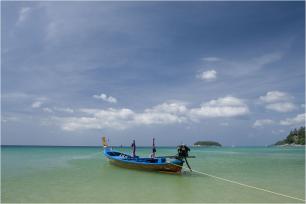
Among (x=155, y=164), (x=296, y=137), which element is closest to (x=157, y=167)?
(x=155, y=164)

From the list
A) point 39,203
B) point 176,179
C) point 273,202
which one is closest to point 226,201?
point 273,202

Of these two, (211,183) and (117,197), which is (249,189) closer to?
(211,183)

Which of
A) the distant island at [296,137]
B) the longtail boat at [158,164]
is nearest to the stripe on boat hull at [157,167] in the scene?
the longtail boat at [158,164]

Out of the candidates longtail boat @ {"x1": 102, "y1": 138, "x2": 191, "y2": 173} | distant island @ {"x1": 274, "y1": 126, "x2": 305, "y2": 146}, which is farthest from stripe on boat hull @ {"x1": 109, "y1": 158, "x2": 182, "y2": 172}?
distant island @ {"x1": 274, "y1": 126, "x2": 305, "y2": 146}

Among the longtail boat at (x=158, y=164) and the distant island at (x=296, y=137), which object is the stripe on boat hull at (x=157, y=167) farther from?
the distant island at (x=296, y=137)

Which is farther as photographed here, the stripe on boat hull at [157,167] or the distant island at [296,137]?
the distant island at [296,137]

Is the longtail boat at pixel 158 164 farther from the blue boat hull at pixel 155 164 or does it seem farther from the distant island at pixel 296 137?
the distant island at pixel 296 137

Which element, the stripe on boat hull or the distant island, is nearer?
the stripe on boat hull

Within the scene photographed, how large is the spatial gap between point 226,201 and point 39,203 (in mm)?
8087

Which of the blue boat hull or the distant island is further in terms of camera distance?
the distant island

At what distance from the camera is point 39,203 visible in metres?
12.0

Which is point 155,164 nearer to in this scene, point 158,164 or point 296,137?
point 158,164

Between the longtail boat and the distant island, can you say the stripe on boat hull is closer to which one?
the longtail boat

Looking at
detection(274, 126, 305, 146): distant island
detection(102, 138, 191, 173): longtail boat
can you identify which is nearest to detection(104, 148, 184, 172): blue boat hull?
detection(102, 138, 191, 173): longtail boat
